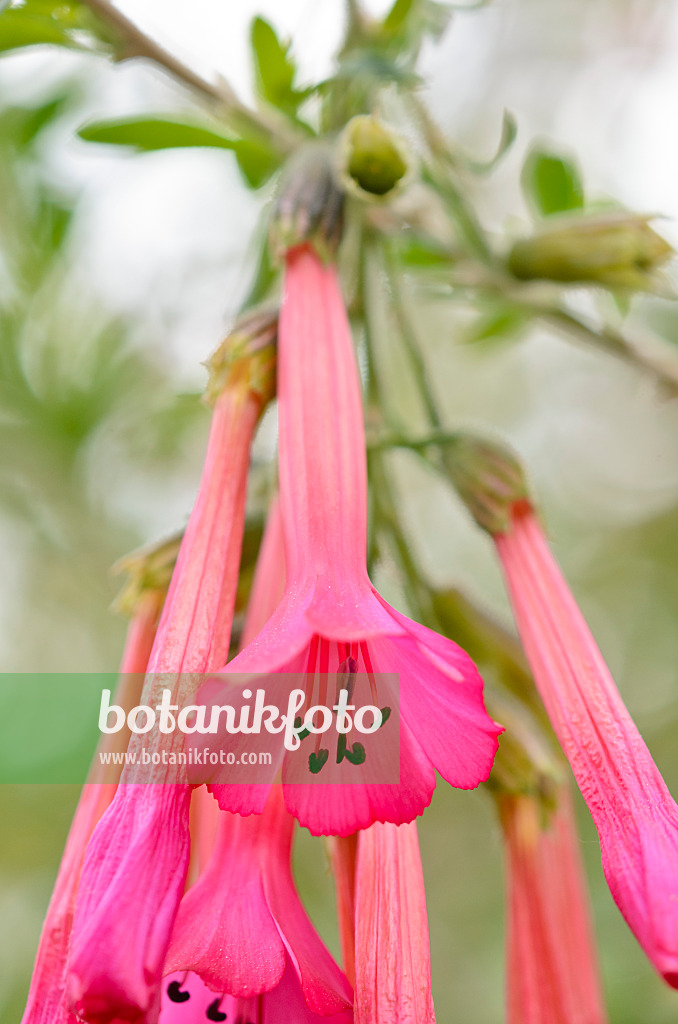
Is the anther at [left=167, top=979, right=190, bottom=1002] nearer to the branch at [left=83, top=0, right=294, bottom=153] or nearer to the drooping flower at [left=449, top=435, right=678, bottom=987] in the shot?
the drooping flower at [left=449, top=435, right=678, bottom=987]

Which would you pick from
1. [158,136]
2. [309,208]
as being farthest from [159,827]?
[158,136]

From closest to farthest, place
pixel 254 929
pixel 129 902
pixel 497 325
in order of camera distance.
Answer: pixel 129 902, pixel 254 929, pixel 497 325

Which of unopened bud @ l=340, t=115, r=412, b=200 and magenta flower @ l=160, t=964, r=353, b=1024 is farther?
unopened bud @ l=340, t=115, r=412, b=200

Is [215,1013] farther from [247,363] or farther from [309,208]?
[309,208]

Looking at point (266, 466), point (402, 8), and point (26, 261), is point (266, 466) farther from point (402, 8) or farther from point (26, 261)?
point (26, 261)

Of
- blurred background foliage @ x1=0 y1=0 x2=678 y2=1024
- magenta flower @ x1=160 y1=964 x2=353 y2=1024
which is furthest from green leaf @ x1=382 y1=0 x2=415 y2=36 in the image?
magenta flower @ x1=160 y1=964 x2=353 y2=1024

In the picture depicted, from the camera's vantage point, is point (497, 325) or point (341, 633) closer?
point (341, 633)

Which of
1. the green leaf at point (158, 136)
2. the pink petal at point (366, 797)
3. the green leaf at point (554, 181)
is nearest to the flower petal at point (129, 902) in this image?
the pink petal at point (366, 797)
